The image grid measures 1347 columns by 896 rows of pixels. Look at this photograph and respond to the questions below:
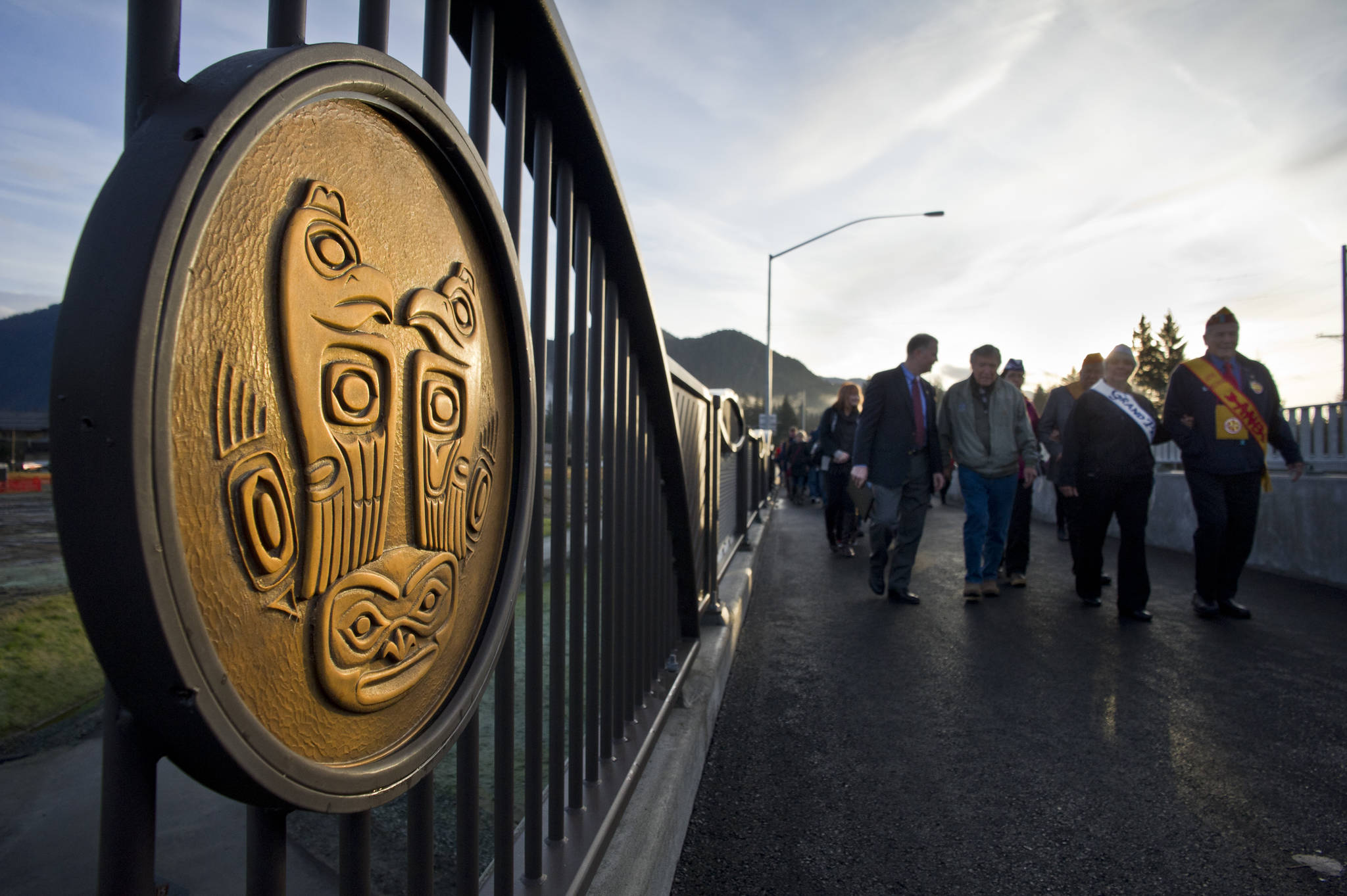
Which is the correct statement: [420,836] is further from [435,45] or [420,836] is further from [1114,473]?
[1114,473]

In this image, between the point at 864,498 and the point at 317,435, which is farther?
the point at 864,498

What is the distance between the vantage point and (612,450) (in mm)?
2146

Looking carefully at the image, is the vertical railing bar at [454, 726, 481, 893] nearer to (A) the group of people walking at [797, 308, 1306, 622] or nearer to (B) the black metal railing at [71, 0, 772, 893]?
(B) the black metal railing at [71, 0, 772, 893]

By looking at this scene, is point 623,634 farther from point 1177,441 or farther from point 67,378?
point 1177,441

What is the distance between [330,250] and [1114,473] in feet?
20.5

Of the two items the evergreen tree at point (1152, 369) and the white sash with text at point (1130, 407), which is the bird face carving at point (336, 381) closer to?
the white sash with text at point (1130, 407)

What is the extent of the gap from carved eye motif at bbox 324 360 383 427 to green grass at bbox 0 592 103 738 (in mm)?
2415

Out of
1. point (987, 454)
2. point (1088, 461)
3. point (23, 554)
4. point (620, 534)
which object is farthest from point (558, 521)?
point (1088, 461)

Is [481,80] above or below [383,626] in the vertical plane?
above

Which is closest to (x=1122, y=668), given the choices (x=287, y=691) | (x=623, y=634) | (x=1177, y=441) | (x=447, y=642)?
(x=1177, y=441)

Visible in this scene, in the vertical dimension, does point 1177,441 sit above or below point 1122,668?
above

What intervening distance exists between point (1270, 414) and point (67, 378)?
6.98m

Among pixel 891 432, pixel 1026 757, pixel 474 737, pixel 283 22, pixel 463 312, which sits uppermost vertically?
pixel 283 22

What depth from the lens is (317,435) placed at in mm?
724
